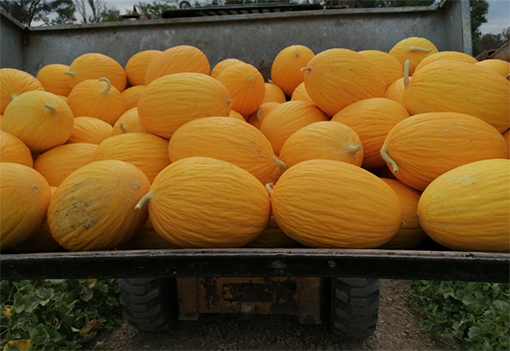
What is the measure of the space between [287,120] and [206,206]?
0.87 metres

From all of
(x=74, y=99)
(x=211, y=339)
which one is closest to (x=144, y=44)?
(x=74, y=99)

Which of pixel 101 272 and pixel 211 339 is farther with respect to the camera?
pixel 211 339

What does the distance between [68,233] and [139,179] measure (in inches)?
12.5

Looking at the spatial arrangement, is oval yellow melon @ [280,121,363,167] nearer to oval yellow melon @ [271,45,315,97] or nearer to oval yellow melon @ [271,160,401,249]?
oval yellow melon @ [271,160,401,249]

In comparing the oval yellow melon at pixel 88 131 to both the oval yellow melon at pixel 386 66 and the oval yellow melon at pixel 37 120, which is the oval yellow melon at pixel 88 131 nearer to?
the oval yellow melon at pixel 37 120

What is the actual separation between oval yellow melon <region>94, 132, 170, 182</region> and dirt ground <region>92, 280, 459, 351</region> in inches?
71.9

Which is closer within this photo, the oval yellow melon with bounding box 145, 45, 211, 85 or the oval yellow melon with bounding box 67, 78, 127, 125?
the oval yellow melon with bounding box 145, 45, 211, 85

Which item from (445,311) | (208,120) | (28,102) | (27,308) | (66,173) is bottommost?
(445,311)

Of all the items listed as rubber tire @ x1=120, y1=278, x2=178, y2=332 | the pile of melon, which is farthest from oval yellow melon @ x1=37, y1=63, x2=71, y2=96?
rubber tire @ x1=120, y1=278, x2=178, y2=332

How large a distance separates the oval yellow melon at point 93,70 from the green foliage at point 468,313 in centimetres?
330

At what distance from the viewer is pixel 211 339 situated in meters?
3.14

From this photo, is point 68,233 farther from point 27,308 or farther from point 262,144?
point 27,308

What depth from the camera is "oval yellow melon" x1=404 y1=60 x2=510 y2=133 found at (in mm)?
1627

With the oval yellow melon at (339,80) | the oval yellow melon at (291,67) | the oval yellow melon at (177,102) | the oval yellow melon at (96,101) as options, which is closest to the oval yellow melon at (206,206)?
the oval yellow melon at (177,102)
